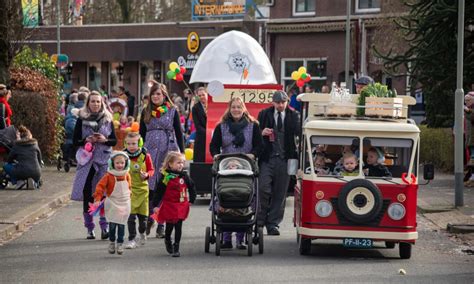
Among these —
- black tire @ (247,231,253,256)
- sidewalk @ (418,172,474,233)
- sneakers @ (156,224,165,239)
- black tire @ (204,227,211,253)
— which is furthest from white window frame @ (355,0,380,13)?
black tire @ (247,231,253,256)

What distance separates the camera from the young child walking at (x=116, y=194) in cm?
1352

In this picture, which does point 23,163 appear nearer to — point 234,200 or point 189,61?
point 234,200

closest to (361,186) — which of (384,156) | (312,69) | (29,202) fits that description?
(384,156)

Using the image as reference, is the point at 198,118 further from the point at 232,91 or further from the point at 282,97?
the point at 282,97

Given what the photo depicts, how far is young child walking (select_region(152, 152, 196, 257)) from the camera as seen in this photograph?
1347cm

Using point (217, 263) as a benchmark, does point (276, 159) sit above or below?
above

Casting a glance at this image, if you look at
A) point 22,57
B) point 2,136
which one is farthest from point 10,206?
point 22,57

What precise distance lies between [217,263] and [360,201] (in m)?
1.79

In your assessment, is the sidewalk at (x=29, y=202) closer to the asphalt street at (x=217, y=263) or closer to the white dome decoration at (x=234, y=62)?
the asphalt street at (x=217, y=263)

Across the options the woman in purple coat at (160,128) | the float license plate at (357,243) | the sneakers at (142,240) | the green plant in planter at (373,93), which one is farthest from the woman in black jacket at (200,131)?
the float license plate at (357,243)

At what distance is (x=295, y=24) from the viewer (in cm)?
5216

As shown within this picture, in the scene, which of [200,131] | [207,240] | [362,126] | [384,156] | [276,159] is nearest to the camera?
[362,126]

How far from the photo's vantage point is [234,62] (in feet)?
81.8

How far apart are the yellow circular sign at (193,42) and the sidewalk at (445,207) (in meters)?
28.1
